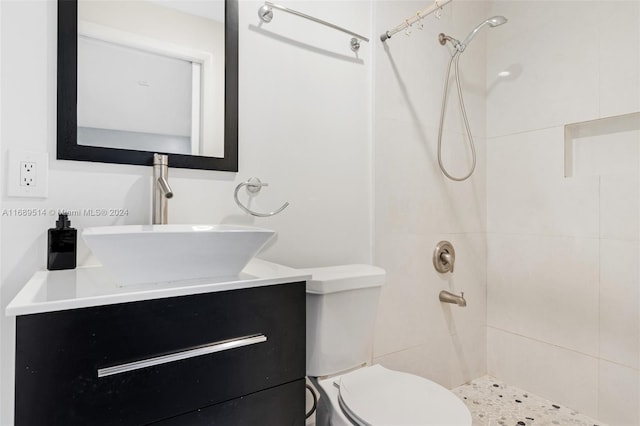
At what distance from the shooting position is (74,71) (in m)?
1.05

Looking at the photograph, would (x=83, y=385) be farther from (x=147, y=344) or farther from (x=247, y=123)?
(x=247, y=123)

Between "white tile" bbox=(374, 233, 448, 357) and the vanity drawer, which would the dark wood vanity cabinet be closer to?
the vanity drawer

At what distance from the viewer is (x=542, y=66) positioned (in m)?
1.90

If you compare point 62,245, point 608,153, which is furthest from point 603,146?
point 62,245

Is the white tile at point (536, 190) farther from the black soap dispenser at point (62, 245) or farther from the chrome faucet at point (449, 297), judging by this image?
→ the black soap dispenser at point (62, 245)

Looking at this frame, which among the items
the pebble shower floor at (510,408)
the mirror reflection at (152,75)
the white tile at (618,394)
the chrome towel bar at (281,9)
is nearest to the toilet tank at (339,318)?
the mirror reflection at (152,75)

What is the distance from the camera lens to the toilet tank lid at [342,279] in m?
1.19

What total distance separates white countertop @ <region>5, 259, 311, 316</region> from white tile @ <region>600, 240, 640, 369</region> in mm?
1519

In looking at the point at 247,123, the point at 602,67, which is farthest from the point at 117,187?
the point at 602,67

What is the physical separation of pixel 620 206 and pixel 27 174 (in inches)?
88.8

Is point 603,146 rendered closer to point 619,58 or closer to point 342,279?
point 619,58

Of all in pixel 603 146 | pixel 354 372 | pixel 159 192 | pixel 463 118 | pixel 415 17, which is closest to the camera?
pixel 159 192

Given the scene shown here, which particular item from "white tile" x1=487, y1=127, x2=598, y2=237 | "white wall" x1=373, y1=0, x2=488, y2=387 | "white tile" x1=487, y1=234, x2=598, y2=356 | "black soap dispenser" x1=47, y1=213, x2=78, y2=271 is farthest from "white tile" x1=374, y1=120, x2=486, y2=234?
"black soap dispenser" x1=47, y1=213, x2=78, y2=271

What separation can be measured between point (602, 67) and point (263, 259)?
178 cm
